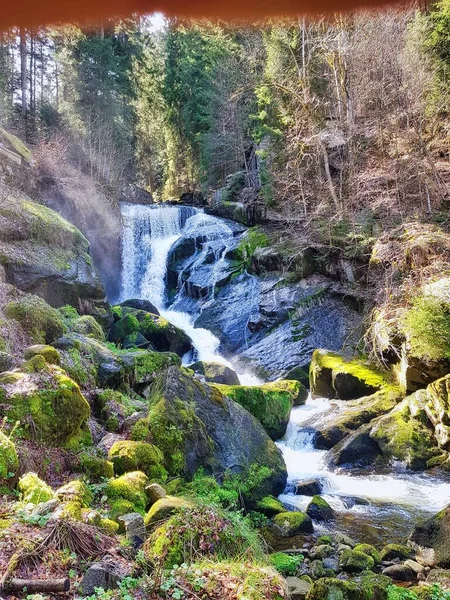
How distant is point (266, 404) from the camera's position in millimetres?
10469

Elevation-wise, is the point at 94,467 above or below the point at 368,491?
above

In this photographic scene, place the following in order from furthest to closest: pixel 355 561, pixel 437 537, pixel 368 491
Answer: pixel 368 491
pixel 437 537
pixel 355 561

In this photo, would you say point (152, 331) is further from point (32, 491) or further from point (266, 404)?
point (32, 491)

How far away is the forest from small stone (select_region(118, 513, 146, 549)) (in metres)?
0.03

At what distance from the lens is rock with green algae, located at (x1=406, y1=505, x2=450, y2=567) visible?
5.80m

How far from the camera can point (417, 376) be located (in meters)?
11.1

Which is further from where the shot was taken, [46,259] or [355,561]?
[46,259]

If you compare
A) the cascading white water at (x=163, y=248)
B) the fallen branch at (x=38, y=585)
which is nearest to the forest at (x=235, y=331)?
the fallen branch at (x=38, y=585)

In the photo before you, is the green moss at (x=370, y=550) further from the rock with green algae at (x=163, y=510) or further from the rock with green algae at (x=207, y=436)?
the rock with green algae at (x=163, y=510)

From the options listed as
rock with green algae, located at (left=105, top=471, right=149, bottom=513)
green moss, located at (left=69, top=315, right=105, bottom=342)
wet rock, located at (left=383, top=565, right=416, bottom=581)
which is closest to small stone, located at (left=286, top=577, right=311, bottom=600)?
wet rock, located at (left=383, top=565, right=416, bottom=581)

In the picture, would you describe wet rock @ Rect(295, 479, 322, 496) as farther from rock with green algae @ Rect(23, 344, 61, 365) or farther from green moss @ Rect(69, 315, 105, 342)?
green moss @ Rect(69, 315, 105, 342)

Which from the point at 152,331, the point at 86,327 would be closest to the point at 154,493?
the point at 86,327

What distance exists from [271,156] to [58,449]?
20.6 meters

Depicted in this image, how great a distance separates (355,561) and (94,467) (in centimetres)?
344
